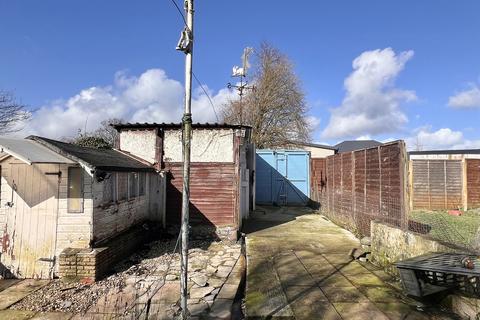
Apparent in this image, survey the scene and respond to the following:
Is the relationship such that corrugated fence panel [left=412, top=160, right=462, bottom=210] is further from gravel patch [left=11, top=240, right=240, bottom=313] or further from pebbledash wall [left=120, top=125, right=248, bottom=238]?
gravel patch [left=11, top=240, right=240, bottom=313]

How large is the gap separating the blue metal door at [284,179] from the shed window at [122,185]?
10.9 metres

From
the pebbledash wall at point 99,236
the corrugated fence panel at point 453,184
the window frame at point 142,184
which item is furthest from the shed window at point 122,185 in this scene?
the corrugated fence panel at point 453,184

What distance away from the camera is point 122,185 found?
325 inches

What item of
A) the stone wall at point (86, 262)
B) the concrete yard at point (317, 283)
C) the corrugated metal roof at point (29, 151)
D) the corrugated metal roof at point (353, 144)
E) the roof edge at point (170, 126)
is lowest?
the concrete yard at point (317, 283)

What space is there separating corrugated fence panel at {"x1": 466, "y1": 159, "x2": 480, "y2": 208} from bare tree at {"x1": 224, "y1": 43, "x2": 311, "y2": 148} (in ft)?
45.8

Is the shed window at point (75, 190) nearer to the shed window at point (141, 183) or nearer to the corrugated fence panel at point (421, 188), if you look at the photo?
the shed window at point (141, 183)

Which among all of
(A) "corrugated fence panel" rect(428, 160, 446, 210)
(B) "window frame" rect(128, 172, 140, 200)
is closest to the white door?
(B) "window frame" rect(128, 172, 140, 200)

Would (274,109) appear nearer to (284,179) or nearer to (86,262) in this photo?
(284,179)

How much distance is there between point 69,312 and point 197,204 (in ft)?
17.7

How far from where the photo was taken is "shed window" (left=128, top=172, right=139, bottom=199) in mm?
8727

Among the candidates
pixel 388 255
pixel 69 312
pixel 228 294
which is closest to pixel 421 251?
pixel 388 255

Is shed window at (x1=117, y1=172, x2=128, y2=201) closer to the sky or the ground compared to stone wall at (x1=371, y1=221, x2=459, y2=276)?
closer to the sky

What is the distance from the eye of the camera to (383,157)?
26.5ft

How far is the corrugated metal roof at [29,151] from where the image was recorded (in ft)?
19.2
